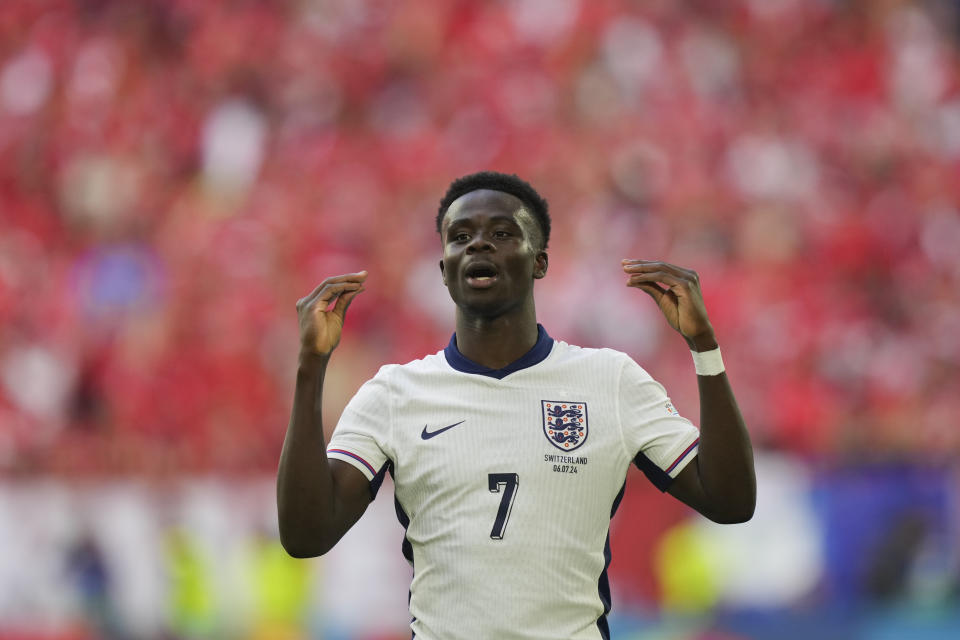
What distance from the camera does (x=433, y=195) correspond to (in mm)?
9617

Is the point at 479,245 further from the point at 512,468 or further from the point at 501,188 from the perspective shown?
the point at 512,468

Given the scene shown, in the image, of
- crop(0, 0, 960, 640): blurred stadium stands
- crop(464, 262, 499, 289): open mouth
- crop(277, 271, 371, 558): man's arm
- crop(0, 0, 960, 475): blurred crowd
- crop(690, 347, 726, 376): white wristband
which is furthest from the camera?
crop(0, 0, 960, 475): blurred crowd

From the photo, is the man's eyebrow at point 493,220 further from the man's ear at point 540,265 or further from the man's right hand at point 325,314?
the man's right hand at point 325,314

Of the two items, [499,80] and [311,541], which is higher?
[499,80]

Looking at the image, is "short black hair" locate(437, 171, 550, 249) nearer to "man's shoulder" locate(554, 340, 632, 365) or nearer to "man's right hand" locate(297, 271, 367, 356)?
"man's shoulder" locate(554, 340, 632, 365)

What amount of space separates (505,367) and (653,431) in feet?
1.25

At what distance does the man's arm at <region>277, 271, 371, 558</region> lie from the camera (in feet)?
8.68

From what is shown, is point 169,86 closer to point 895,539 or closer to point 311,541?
point 895,539

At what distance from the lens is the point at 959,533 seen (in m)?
6.25

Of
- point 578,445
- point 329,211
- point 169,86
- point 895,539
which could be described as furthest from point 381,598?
point 169,86

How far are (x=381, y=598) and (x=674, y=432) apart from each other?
4283mm

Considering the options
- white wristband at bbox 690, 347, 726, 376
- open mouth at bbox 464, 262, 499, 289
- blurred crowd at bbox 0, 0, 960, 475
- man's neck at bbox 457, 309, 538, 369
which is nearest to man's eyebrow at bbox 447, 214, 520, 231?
open mouth at bbox 464, 262, 499, 289

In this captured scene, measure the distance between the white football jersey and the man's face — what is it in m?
0.18

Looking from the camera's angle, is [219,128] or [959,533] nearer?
[959,533]
